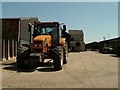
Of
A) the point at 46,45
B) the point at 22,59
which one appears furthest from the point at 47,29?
the point at 22,59

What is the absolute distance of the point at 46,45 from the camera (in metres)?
18.5

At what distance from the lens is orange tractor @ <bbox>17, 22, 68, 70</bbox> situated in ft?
57.1

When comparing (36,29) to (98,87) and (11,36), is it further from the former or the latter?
(11,36)

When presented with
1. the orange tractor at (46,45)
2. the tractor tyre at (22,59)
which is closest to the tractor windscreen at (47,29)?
the orange tractor at (46,45)

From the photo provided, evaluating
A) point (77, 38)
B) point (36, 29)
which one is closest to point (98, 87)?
point (36, 29)

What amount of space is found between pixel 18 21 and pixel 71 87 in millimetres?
33521

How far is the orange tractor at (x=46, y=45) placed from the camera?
17.4 metres

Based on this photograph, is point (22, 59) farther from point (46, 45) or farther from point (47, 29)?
point (47, 29)

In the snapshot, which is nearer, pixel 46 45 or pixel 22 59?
pixel 22 59

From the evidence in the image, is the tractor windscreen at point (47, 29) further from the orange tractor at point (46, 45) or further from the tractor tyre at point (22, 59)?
the tractor tyre at point (22, 59)

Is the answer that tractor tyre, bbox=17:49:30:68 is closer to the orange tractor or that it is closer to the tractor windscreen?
the orange tractor

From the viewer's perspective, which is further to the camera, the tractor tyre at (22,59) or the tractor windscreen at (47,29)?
the tractor windscreen at (47,29)

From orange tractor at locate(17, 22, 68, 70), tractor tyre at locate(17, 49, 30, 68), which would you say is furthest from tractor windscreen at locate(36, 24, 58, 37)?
tractor tyre at locate(17, 49, 30, 68)

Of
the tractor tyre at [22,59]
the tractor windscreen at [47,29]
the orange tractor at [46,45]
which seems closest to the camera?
the orange tractor at [46,45]
